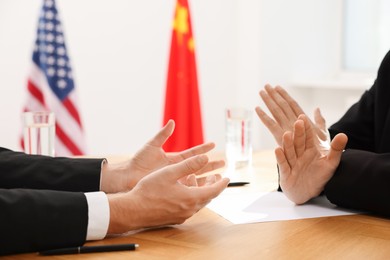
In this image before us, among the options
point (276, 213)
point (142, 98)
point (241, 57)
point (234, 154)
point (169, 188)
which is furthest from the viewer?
point (241, 57)

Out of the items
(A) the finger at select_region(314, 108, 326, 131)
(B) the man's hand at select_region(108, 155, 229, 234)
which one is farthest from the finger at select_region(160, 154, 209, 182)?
(A) the finger at select_region(314, 108, 326, 131)

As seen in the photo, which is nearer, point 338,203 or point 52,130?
point 338,203

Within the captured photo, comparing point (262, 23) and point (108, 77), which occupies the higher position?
point (262, 23)

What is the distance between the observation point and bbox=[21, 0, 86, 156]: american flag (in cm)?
361

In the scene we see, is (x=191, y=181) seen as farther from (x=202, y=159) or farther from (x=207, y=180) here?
(x=202, y=159)

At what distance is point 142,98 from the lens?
4332 millimetres

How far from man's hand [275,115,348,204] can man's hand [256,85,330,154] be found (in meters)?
0.12

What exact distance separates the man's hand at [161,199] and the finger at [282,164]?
23cm

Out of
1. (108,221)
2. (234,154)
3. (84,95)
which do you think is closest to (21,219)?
(108,221)

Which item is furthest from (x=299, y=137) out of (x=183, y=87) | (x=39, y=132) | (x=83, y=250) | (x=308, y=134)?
(x=183, y=87)

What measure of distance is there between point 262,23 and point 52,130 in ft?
9.06

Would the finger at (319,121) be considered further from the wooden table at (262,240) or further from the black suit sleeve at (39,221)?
the black suit sleeve at (39,221)

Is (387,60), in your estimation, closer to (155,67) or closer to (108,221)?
(108,221)

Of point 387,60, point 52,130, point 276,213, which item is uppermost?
point 387,60
